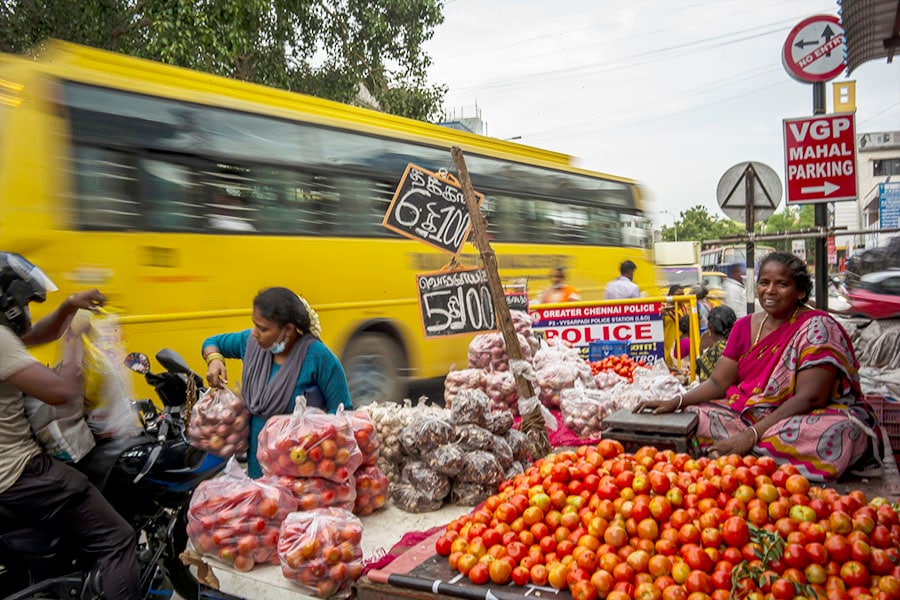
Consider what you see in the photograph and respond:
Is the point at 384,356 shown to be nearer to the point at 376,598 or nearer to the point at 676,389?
the point at 676,389

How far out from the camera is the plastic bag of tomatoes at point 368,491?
3164 millimetres

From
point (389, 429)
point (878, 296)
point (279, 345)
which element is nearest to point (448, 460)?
point (389, 429)

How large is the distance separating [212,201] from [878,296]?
5.99 metres

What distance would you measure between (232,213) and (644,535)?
5128mm

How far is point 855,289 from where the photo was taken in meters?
6.47

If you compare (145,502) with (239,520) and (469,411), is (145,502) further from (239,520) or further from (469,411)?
(469,411)

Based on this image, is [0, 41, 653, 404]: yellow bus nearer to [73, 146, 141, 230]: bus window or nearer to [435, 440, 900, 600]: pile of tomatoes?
[73, 146, 141, 230]: bus window

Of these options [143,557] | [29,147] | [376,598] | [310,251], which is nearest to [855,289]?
[310,251]

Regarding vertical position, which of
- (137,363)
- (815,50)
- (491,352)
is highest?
(815,50)

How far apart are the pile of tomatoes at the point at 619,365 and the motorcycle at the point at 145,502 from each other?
3514 millimetres

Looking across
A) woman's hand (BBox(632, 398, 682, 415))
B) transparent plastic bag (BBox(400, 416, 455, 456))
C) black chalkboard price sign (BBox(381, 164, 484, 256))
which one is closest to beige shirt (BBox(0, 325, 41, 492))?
transparent plastic bag (BBox(400, 416, 455, 456))

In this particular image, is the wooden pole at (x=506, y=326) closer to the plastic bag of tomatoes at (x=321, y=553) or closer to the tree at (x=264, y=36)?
the plastic bag of tomatoes at (x=321, y=553)

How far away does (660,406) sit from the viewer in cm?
352

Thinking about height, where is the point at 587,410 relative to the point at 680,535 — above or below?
below
